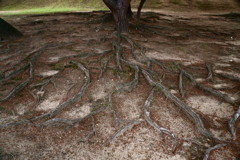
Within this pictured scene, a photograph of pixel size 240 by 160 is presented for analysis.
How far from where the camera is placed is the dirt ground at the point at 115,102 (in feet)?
11.4

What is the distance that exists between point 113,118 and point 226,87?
3327mm

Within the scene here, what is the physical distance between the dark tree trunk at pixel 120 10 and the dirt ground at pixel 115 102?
1532 mm

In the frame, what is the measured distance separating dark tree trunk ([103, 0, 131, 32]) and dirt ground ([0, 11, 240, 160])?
1.53 meters

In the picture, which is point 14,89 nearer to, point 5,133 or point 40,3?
point 5,133

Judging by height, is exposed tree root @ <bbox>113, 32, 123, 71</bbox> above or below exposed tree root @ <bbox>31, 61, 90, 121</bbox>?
above

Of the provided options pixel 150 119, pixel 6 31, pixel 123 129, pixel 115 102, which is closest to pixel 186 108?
pixel 150 119

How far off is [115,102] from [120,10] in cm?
557

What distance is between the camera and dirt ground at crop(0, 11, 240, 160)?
137 inches

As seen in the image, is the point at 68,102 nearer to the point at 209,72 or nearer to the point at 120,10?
the point at 209,72

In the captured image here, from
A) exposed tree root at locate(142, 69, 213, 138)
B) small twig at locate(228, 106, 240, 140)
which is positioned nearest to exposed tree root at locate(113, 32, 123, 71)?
exposed tree root at locate(142, 69, 213, 138)

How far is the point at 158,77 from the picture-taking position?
5.75 metres

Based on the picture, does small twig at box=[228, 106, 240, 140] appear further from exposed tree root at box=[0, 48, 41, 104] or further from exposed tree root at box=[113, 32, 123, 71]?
exposed tree root at box=[0, 48, 41, 104]

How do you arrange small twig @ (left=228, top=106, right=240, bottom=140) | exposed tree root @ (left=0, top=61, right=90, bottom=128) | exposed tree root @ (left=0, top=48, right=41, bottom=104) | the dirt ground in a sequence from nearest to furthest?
the dirt ground, small twig @ (left=228, top=106, right=240, bottom=140), exposed tree root @ (left=0, top=61, right=90, bottom=128), exposed tree root @ (left=0, top=48, right=41, bottom=104)

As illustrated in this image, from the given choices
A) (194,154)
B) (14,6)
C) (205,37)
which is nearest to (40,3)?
(14,6)
